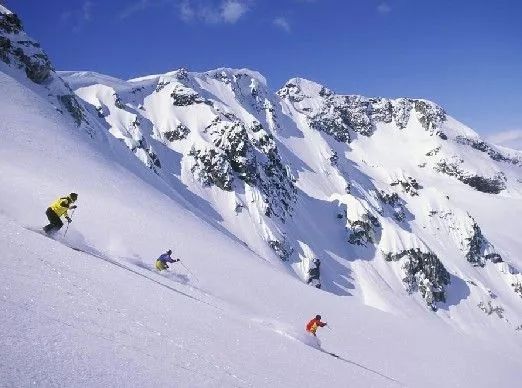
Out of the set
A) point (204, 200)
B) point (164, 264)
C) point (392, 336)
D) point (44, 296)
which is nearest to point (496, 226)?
point (204, 200)

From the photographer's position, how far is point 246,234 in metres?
76.9

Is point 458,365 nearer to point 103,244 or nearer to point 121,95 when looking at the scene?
point 103,244

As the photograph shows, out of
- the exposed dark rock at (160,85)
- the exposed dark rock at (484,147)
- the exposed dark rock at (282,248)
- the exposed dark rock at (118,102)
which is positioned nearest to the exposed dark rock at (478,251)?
the exposed dark rock at (282,248)

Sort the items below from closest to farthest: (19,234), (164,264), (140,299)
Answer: (140,299)
(19,234)
(164,264)

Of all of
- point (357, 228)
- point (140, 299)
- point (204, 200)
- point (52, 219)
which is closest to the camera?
point (140, 299)

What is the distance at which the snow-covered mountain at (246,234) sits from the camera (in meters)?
8.04

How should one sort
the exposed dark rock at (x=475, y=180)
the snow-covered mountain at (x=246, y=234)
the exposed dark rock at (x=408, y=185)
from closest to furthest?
the snow-covered mountain at (x=246, y=234), the exposed dark rock at (x=408, y=185), the exposed dark rock at (x=475, y=180)

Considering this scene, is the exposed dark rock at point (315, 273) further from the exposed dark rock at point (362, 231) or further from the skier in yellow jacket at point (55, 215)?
the skier in yellow jacket at point (55, 215)

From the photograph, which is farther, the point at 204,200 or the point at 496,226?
the point at 496,226

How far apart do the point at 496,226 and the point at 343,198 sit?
54.8 m

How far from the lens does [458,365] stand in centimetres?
2405

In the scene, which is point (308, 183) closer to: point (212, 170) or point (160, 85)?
point (212, 170)

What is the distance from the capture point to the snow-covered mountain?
804cm

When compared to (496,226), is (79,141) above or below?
below
